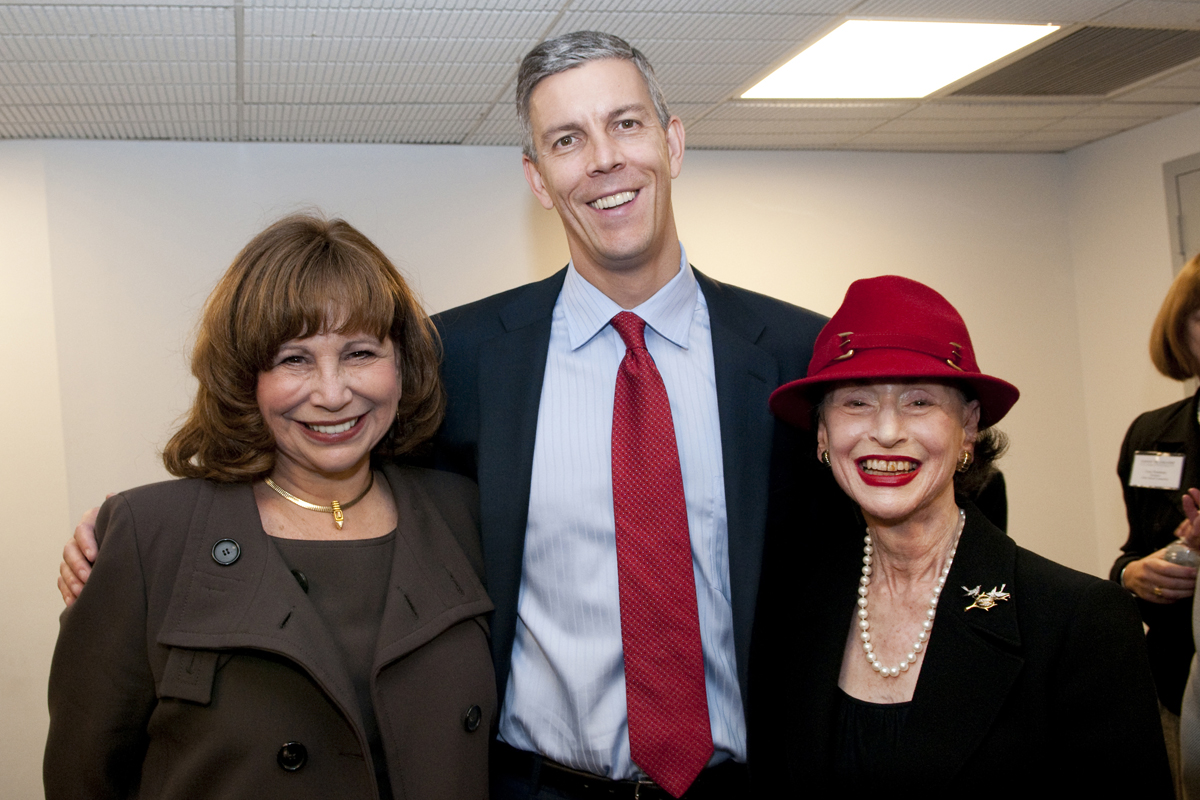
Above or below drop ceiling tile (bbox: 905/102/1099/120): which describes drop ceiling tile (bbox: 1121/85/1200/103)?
below

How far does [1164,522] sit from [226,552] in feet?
8.84

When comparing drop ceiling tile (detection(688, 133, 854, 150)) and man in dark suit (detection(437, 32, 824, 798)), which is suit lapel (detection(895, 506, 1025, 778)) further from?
drop ceiling tile (detection(688, 133, 854, 150))

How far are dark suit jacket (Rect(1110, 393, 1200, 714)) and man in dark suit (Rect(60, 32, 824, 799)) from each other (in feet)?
4.89

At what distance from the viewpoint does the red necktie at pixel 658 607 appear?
1.76m

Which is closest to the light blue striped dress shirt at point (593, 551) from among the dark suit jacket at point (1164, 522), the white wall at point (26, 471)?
the dark suit jacket at point (1164, 522)

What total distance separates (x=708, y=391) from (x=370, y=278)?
0.70m

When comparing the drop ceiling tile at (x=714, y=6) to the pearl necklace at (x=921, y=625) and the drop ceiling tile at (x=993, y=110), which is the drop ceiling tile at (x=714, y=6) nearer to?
the drop ceiling tile at (x=993, y=110)

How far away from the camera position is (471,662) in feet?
6.03

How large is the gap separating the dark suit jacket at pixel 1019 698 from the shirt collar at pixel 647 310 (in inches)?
26.5

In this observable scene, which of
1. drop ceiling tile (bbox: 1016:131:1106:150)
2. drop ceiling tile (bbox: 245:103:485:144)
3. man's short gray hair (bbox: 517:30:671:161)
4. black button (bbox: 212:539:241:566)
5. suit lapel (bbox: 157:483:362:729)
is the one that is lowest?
suit lapel (bbox: 157:483:362:729)

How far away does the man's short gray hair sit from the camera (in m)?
2.03

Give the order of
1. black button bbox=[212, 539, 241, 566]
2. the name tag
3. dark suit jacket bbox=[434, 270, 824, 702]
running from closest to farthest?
black button bbox=[212, 539, 241, 566], dark suit jacket bbox=[434, 270, 824, 702], the name tag

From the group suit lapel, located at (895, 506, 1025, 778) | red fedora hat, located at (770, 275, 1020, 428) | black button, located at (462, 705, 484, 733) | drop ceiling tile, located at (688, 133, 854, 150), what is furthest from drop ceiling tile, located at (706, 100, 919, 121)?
black button, located at (462, 705, 484, 733)

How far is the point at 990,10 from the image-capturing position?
3447 millimetres
